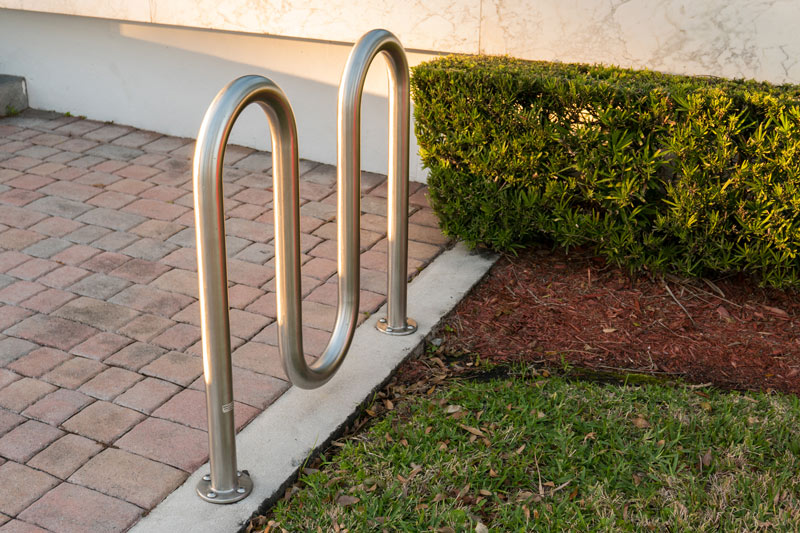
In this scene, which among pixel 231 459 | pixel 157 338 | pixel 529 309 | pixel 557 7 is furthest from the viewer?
pixel 557 7

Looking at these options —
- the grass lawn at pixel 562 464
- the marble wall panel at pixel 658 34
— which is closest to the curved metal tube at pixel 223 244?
the grass lawn at pixel 562 464

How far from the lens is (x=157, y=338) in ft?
12.9

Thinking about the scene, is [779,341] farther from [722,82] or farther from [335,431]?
[335,431]

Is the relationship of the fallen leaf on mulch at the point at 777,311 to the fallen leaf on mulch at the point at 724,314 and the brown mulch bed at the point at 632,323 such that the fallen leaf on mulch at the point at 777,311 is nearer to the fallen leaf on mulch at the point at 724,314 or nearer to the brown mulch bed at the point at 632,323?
the brown mulch bed at the point at 632,323

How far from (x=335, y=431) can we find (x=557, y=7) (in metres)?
3.01

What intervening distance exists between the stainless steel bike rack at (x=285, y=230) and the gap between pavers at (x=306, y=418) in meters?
0.07

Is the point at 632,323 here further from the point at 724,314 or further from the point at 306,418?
the point at 306,418

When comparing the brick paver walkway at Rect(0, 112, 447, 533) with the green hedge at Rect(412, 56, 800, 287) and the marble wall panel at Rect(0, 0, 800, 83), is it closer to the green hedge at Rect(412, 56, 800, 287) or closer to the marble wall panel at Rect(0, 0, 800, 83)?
the green hedge at Rect(412, 56, 800, 287)

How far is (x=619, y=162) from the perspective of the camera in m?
4.17

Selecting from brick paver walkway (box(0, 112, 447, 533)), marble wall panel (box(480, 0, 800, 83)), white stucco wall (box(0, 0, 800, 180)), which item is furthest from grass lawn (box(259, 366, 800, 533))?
white stucco wall (box(0, 0, 800, 180))

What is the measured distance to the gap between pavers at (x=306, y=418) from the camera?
2.84 meters

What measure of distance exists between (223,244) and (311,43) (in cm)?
375

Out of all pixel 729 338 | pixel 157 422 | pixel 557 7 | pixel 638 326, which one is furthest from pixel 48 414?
pixel 557 7

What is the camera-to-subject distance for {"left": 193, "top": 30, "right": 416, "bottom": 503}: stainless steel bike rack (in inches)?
95.9
